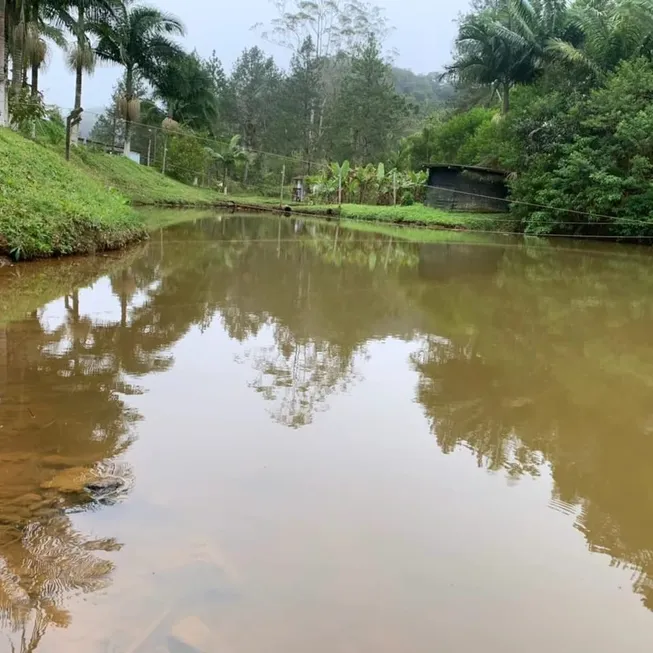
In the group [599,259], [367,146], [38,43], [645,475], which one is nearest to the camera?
[645,475]

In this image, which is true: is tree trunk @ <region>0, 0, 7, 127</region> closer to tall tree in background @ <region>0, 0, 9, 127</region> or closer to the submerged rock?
tall tree in background @ <region>0, 0, 9, 127</region>

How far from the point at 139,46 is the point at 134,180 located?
285 inches

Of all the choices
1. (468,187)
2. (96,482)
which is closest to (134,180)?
(468,187)

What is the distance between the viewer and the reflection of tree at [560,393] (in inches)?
109

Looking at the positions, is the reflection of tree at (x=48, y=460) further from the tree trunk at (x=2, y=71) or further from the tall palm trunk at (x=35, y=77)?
the tall palm trunk at (x=35, y=77)

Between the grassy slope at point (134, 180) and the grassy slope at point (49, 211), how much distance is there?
8.22 meters

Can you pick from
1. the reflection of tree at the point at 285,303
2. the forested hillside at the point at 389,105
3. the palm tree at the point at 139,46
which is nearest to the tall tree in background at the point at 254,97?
the forested hillside at the point at 389,105

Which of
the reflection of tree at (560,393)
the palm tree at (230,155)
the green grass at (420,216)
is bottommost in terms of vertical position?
the reflection of tree at (560,393)

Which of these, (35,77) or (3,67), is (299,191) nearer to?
(35,77)

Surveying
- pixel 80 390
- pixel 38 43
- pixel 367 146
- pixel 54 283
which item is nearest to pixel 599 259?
pixel 54 283

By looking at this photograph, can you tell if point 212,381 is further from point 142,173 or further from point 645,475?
point 142,173

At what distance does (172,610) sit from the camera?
6.10 ft

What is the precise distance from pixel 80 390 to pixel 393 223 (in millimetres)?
20463

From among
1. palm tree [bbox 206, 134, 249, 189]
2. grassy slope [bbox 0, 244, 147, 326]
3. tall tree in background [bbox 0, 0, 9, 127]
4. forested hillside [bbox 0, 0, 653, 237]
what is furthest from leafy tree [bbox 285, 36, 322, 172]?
grassy slope [bbox 0, 244, 147, 326]
